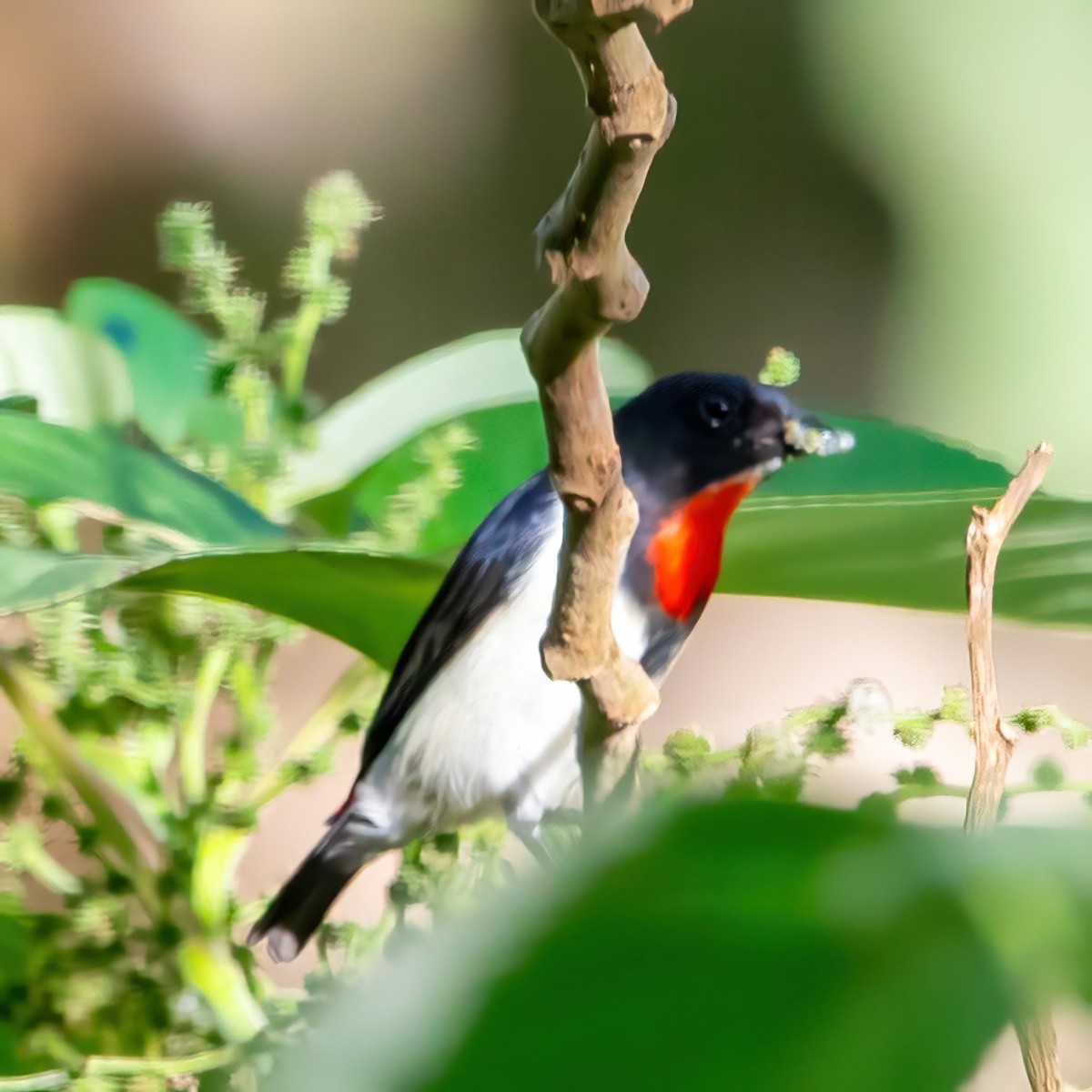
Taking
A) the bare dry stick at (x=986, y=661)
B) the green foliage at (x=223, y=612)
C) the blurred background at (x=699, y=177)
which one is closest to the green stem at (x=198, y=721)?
the green foliage at (x=223, y=612)

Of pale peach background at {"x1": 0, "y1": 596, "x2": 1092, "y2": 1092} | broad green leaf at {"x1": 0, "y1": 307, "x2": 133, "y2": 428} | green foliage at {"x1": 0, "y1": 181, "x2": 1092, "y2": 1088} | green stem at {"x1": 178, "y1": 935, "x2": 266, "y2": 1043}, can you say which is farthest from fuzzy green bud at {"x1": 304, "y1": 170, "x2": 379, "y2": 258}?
pale peach background at {"x1": 0, "y1": 596, "x2": 1092, "y2": 1092}

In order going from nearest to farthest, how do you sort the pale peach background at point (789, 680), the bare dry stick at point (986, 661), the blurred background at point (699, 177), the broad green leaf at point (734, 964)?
the broad green leaf at point (734, 964)
the bare dry stick at point (986, 661)
the pale peach background at point (789, 680)
the blurred background at point (699, 177)

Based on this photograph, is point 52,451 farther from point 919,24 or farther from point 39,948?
point 919,24

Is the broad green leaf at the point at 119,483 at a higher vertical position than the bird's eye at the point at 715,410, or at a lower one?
lower

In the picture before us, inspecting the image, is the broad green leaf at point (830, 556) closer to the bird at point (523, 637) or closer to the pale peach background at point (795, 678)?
the bird at point (523, 637)

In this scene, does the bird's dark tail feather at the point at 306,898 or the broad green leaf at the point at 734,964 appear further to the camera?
the bird's dark tail feather at the point at 306,898

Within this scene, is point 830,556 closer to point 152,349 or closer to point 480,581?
point 480,581

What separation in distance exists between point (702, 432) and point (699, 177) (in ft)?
1.39

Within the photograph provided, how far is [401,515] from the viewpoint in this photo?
1.24ft

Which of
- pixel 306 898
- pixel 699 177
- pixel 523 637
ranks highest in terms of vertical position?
pixel 699 177

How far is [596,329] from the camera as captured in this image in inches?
6.4

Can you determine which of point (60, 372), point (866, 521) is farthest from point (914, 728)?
point (60, 372)

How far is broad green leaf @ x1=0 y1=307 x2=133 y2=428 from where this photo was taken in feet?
1.39

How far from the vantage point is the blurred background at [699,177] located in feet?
2.60
